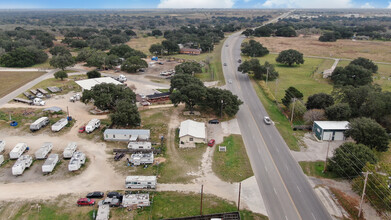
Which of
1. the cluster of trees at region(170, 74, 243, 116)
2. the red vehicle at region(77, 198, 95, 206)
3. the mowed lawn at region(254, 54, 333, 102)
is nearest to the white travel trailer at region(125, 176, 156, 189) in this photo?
the red vehicle at region(77, 198, 95, 206)

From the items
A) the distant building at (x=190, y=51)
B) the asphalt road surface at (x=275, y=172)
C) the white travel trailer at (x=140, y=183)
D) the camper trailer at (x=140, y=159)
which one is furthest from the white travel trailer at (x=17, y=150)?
the distant building at (x=190, y=51)

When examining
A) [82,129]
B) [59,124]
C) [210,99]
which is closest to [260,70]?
[210,99]

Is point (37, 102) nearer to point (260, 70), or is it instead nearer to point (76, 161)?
point (76, 161)

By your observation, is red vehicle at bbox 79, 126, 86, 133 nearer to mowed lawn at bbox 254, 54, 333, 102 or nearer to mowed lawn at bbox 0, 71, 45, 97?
mowed lawn at bbox 0, 71, 45, 97

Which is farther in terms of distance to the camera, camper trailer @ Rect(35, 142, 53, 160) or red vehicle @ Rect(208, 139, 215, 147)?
red vehicle @ Rect(208, 139, 215, 147)

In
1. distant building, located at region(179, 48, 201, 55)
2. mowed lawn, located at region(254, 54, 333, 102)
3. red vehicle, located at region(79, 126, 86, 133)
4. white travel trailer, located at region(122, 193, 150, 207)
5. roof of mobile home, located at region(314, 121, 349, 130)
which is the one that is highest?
distant building, located at region(179, 48, 201, 55)

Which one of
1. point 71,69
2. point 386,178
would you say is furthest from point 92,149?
point 71,69
